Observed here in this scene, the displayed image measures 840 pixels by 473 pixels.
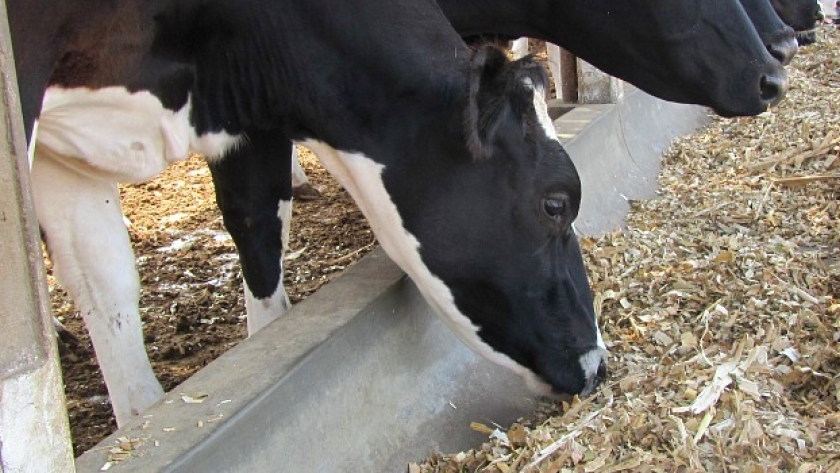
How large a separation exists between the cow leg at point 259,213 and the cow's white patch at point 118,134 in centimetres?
34

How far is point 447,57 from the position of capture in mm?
2734

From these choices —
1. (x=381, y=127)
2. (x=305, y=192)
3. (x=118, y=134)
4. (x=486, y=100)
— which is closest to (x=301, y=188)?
(x=305, y=192)

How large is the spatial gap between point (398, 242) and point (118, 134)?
0.78 metres

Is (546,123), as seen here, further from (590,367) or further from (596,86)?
(596,86)

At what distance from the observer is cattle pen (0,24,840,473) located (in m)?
2.27

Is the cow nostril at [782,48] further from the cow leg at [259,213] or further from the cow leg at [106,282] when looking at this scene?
the cow leg at [106,282]

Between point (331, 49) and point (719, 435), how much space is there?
1.32m

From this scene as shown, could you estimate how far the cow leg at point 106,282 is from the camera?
3139mm

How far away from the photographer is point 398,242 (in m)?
2.81

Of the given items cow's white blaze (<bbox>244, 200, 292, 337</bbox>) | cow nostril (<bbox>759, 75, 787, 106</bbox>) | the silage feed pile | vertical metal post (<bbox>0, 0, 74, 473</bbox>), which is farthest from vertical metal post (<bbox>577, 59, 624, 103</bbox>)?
vertical metal post (<bbox>0, 0, 74, 473</bbox>)

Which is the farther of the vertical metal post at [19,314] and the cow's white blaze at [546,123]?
the cow's white blaze at [546,123]

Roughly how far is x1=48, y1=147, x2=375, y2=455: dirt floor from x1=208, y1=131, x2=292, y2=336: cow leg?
32cm

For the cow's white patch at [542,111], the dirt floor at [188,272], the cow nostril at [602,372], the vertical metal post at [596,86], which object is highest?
the cow's white patch at [542,111]

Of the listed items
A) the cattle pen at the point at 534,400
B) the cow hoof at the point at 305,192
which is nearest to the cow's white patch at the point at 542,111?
the cattle pen at the point at 534,400
